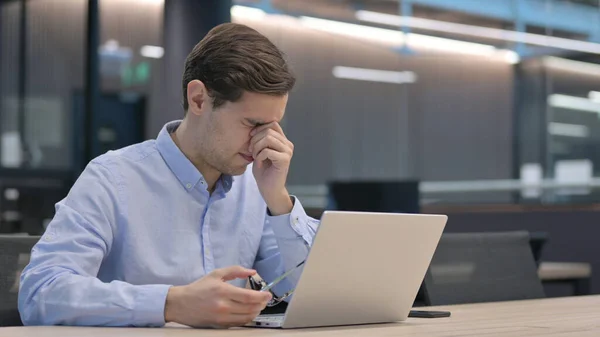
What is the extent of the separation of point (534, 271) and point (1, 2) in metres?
7.18

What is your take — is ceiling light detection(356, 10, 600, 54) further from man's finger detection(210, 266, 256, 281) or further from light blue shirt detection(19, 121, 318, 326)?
man's finger detection(210, 266, 256, 281)

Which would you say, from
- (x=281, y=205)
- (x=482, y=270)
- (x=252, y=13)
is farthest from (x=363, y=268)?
(x=252, y=13)

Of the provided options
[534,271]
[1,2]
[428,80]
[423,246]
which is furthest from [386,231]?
[1,2]

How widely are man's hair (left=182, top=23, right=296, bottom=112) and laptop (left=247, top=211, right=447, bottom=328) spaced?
48cm

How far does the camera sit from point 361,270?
1.66m

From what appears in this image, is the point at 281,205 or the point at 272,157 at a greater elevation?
the point at 272,157

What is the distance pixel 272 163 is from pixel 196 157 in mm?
173

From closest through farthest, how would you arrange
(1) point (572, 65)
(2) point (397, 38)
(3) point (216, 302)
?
(3) point (216, 302) → (1) point (572, 65) → (2) point (397, 38)

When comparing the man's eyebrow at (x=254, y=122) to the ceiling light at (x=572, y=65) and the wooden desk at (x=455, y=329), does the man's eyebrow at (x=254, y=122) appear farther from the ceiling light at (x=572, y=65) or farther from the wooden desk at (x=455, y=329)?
the ceiling light at (x=572, y=65)

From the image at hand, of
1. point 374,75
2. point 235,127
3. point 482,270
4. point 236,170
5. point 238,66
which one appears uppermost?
point 238,66

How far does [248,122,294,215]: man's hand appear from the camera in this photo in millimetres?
2025

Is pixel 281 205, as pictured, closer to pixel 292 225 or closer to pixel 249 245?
pixel 292 225

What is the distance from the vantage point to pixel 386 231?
1647 millimetres

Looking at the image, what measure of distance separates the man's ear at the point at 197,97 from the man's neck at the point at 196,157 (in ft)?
0.24
